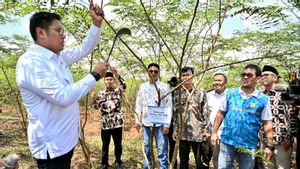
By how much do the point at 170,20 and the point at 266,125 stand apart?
9.53 ft

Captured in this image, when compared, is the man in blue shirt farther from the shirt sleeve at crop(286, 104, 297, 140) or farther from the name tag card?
the name tag card

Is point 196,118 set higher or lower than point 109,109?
lower

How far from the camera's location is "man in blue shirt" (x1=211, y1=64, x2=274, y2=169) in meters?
3.18

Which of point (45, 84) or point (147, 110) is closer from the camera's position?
point (45, 84)

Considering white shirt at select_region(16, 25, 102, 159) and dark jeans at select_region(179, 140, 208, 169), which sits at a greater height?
white shirt at select_region(16, 25, 102, 159)

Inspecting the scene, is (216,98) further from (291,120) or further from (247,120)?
(247,120)

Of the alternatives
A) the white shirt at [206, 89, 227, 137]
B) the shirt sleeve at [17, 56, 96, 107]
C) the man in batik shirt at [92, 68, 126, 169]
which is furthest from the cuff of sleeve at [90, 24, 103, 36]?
the man in batik shirt at [92, 68, 126, 169]

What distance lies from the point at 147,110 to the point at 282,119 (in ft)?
4.98

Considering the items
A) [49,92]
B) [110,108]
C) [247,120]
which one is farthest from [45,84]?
[110,108]

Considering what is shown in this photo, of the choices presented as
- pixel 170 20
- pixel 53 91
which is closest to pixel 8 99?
pixel 170 20

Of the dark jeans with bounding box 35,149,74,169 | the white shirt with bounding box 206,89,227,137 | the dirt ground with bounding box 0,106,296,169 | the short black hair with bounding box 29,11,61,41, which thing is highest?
the short black hair with bounding box 29,11,61,41

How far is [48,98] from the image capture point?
1.72 metres

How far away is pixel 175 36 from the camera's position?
6.01m

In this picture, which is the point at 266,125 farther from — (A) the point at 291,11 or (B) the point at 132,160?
(B) the point at 132,160
